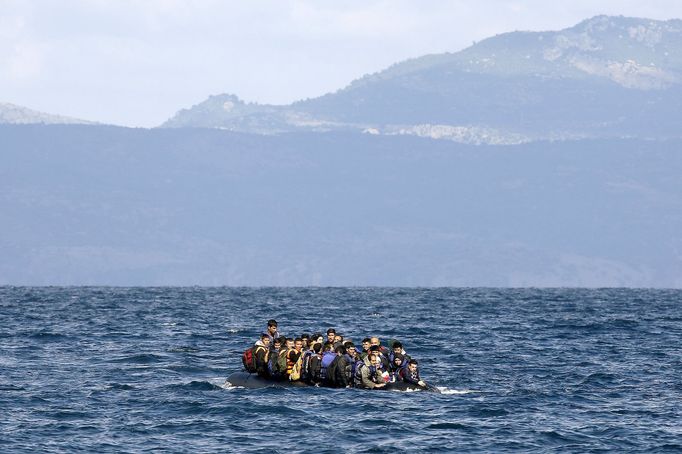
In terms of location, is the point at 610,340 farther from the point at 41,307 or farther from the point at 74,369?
the point at 41,307

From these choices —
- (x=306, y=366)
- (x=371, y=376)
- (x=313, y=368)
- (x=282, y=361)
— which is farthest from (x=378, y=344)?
(x=282, y=361)

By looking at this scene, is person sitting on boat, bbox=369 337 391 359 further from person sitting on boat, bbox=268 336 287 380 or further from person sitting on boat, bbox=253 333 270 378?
person sitting on boat, bbox=253 333 270 378

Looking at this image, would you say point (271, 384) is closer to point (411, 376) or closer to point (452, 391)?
point (411, 376)

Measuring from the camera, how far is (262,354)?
157ft

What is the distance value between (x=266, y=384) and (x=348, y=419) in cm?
688

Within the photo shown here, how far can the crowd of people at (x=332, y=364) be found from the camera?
47688 mm

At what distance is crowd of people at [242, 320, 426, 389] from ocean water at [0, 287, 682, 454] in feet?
2.02

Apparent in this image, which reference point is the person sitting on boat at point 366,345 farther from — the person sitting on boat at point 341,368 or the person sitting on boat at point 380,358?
the person sitting on boat at point 341,368

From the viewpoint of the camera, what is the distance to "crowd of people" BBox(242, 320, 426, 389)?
47.7 m

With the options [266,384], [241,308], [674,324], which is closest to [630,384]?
[266,384]

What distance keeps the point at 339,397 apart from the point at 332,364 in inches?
74.8

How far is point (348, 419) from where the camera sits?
137ft

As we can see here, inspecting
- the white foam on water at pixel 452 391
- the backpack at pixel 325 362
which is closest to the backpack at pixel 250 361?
the backpack at pixel 325 362

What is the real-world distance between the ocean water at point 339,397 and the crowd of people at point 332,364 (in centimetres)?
62
